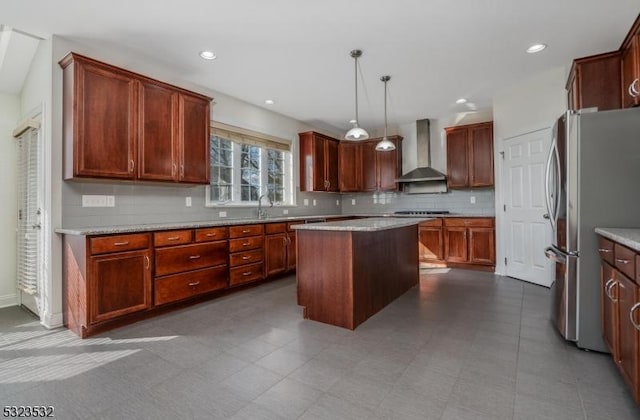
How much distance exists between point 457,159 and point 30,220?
581 cm

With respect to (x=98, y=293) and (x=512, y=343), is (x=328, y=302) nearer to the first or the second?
(x=512, y=343)

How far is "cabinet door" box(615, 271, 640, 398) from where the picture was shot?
1.54 meters

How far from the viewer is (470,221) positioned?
5.06 m

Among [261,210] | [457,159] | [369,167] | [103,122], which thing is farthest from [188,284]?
[457,159]

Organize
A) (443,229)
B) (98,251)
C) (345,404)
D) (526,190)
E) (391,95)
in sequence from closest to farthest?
(345,404)
(98,251)
(526,190)
(391,95)
(443,229)

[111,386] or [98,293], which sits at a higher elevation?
[98,293]

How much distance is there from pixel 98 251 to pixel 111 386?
3.90ft

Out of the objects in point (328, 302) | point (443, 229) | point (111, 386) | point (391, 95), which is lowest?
point (111, 386)

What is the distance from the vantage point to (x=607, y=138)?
2.17 m

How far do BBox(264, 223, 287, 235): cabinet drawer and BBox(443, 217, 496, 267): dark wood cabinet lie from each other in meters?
2.70

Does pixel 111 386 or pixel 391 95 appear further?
pixel 391 95

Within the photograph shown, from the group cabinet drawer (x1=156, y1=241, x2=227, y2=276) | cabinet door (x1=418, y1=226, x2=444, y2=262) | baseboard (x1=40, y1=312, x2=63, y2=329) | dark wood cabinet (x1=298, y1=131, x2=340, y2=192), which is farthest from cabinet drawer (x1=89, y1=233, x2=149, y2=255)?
cabinet door (x1=418, y1=226, x2=444, y2=262)

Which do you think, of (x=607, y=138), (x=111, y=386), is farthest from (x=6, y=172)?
(x=607, y=138)

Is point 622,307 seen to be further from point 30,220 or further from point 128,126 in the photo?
point 30,220
